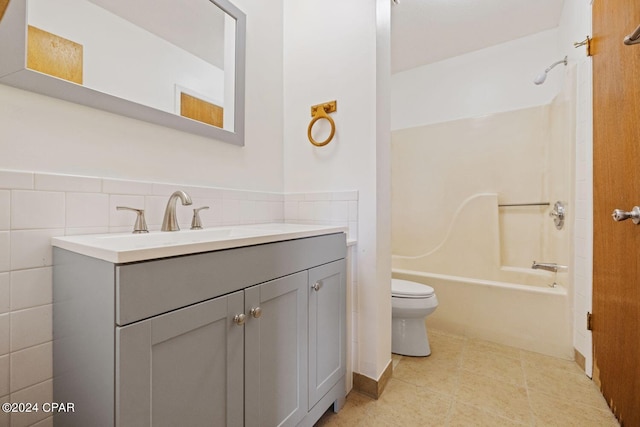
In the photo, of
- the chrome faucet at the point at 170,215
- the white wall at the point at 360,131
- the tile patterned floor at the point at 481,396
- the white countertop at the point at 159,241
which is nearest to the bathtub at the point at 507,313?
the tile patterned floor at the point at 481,396

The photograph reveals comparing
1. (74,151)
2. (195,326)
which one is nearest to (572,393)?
(195,326)

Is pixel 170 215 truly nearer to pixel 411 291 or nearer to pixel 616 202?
pixel 411 291

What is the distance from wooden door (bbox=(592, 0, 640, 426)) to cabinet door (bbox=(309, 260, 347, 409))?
3.71 feet

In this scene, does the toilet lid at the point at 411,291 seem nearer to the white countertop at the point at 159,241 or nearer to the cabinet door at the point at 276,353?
the white countertop at the point at 159,241

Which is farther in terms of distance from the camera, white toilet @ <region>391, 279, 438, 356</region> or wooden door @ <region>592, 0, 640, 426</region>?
white toilet @ <region>391, 279, 438, 356</region>

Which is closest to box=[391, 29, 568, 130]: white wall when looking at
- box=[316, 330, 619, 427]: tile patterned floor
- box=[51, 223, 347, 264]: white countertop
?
box=[316, 330, 619, 427]: tile patterned floor

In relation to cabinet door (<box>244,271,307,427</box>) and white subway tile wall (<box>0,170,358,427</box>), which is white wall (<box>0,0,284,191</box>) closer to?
white subway tile wall (<box>0,170,358,427</box>)

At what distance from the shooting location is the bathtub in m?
1.78

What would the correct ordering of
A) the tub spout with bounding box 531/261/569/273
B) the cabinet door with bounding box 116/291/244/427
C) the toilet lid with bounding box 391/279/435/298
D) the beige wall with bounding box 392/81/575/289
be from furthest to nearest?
the beige wall with bounding box 392/81/575/289 → the tub spout with bounding box 531/261/569/273 → the toilet lid with bounding box 391/279/435/298 → the cabinet door with bounding box 116/291/244/427

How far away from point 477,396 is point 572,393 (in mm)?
492

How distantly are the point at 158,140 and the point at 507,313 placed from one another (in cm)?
232

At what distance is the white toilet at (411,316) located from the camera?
1.76 metres

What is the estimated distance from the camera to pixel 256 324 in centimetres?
87

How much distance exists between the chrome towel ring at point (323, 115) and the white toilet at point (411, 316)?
104 cm
